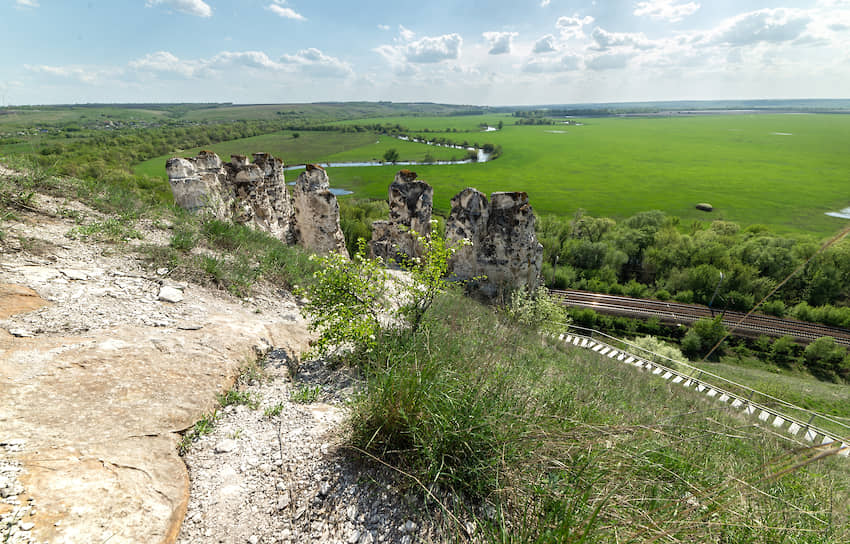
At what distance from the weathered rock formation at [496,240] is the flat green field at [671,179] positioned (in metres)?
46.0

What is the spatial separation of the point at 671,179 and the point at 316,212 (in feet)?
330

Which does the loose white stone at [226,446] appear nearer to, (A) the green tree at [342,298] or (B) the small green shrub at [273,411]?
(B) the small green shrub at [273,411]

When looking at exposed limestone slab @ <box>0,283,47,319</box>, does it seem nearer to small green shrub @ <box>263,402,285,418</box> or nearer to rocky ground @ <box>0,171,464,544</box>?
rocky ground @ <box>0,171,464,544</box>

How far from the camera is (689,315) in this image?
1371 inches

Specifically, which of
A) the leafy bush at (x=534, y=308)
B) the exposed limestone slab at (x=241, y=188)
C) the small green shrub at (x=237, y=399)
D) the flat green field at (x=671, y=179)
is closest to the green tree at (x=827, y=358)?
the flat green field at (x=671, y=179)

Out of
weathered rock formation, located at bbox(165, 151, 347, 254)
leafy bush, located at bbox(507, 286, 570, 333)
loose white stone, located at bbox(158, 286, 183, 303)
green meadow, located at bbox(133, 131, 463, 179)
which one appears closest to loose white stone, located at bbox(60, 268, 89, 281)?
loose white stone, located at bbox(158, 286, 183, 303)

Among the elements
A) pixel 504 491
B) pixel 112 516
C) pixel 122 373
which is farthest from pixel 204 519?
pixel 504 491

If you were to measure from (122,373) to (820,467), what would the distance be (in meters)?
12.0

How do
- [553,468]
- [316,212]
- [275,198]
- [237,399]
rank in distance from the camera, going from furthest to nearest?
1. [275,198]
2. [316,212]
3. [237,399]
4. [553,468]

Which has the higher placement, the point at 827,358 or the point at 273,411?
the point at 273,411

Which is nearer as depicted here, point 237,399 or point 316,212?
point 237,399

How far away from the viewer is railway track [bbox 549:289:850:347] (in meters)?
31.6

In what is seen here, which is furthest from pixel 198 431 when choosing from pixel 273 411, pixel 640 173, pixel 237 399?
pixel 640 173

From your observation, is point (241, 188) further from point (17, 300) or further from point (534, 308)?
point (534, 308)
